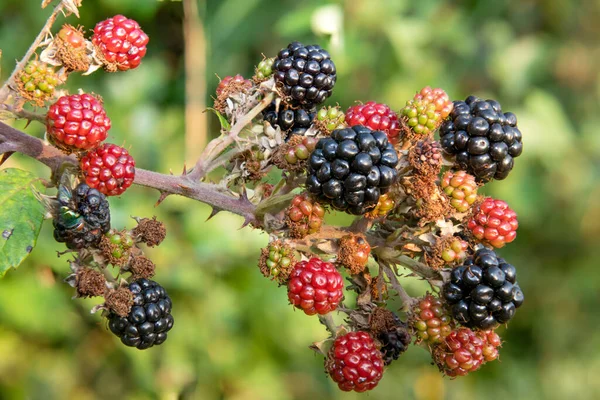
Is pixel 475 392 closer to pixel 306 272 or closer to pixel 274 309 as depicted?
pixel 274 309

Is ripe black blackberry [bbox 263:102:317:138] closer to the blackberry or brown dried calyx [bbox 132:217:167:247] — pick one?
brown dried calyx [bbox 132:217:167:247]

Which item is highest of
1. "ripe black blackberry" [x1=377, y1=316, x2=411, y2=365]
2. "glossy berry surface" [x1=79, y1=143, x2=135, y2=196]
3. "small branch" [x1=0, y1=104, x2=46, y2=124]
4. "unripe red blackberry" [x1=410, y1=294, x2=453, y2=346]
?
"small branch" [x1=0, y1=104, x2=46, y2=124]

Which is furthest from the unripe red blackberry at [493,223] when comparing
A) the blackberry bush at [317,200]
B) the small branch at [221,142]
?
the small branch at [221,142]

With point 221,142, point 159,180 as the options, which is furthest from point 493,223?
point 159,180

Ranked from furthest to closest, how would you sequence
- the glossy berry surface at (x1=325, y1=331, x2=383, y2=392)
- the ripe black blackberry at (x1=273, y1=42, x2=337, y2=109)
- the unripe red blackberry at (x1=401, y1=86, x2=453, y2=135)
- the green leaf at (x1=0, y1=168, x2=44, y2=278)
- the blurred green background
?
1. the blurred green background
2. the ripe black blackberry at (x1=273, y1=42, x2=337, y2=109)
3. the unripe red blackberry at (x1=401, y1=86, x2=453, y2=135)
4. the glossy berry surface at (x1=325, y1=331, x2=383, y2=392)
5. the green leaf at (x1=0, y1=168, x2=44, y2=278)

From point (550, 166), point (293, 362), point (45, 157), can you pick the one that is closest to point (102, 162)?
point (45, 157)

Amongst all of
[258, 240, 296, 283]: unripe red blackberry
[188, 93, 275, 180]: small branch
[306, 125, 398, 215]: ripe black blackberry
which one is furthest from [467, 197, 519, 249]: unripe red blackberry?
[188, 93, 275, 180]: small branch

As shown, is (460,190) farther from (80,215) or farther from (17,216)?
(17,216)
